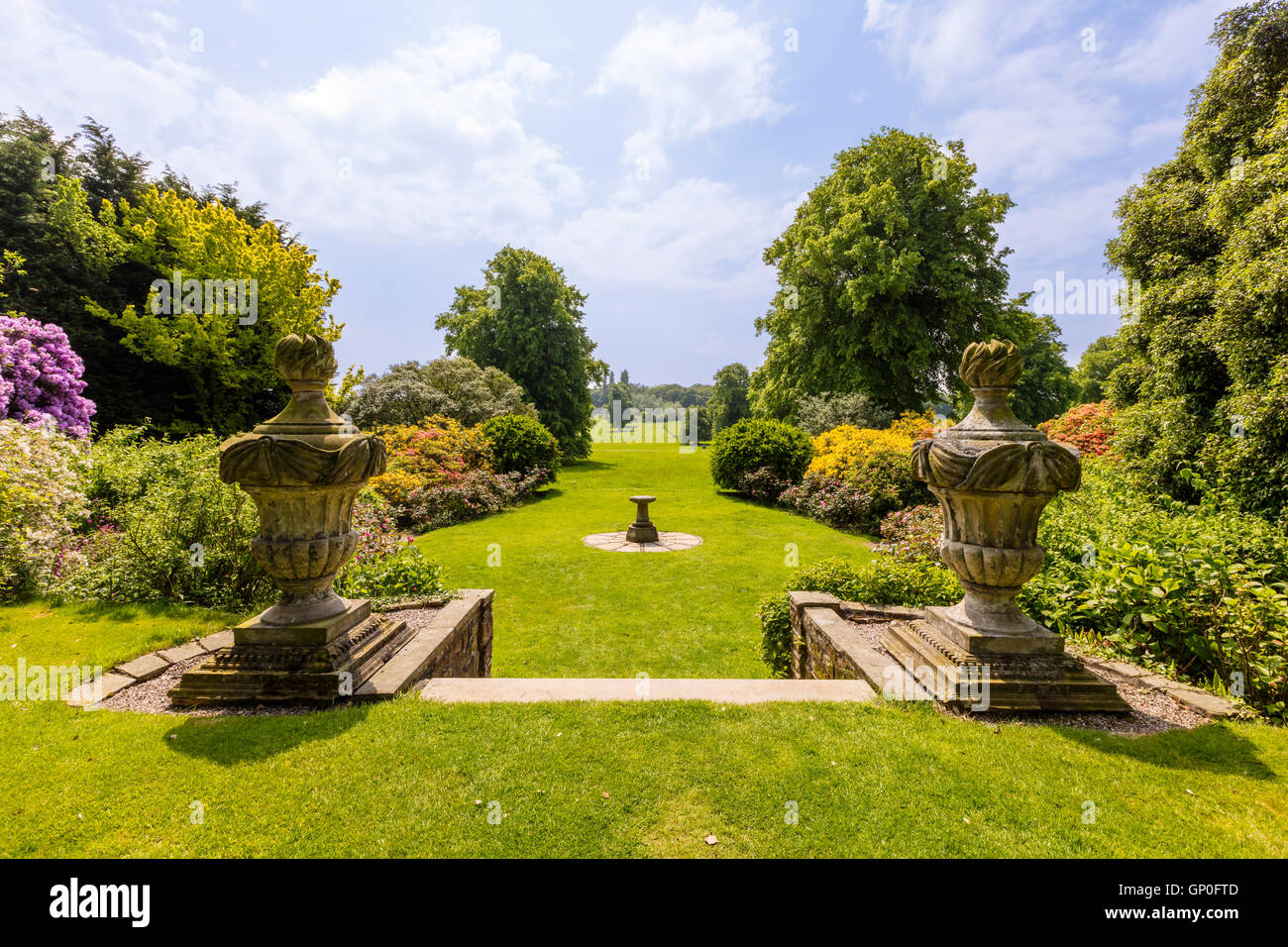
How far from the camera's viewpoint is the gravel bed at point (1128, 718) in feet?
10.8

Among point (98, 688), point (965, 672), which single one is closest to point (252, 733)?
point (98, 688)

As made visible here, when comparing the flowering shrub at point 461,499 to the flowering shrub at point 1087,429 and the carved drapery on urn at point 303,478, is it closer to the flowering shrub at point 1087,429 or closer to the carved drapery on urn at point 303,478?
the carved drapery on urn at point 303,478

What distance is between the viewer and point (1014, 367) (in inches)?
147

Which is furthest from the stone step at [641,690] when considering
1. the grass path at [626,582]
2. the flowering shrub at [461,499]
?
the flowering shrub at [461,499]

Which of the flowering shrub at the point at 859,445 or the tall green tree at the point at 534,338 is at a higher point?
the tall green tree at the point at 534,338

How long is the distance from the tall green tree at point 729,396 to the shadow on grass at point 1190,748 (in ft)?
166

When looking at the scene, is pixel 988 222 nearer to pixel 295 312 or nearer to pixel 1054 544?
pixel 1054 544

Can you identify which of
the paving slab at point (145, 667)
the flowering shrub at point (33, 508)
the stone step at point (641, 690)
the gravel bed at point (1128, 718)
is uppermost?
the flowering shrub at point (33, 508)

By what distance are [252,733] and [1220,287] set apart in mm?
12138

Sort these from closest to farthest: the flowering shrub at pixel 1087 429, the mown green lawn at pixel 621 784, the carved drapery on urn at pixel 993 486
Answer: the mown green lawn at pixel 621 784 < the carved drapery on urn at pixel 993 486 < the flowering shrub at pixel 1087 429

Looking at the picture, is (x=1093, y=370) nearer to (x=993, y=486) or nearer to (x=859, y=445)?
(x=859, y=445)

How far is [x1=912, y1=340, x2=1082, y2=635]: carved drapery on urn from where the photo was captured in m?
3.39

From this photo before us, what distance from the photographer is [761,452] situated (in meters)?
16.7
